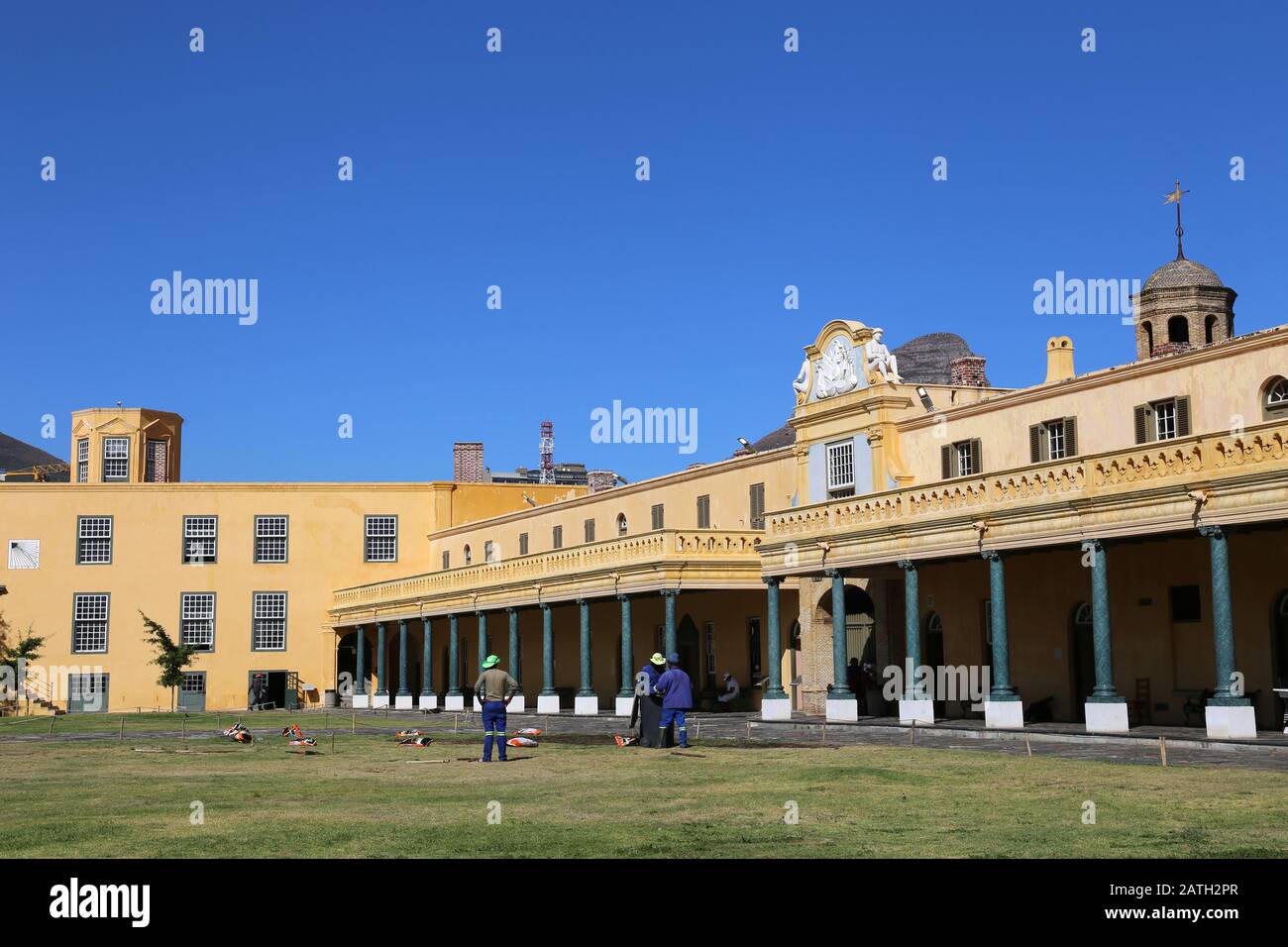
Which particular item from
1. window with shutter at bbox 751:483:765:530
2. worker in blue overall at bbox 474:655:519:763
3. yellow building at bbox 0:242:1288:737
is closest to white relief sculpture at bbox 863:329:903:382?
yellow building at bbox 0:242:1288:737

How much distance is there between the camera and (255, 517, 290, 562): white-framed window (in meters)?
61.2

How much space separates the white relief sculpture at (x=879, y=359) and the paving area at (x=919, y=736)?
7657 mm

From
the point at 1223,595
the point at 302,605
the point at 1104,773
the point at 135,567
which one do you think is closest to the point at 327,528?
the point at 302,605

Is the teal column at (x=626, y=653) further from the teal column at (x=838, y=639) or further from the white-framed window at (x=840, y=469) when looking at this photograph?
the teal column at (x=838, y=639)

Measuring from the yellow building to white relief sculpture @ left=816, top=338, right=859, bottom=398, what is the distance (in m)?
0.07

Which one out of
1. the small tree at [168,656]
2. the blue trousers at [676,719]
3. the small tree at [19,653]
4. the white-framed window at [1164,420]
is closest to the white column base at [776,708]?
the white-framed window at [1164,420]

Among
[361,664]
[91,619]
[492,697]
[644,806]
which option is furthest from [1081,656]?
[91,619]

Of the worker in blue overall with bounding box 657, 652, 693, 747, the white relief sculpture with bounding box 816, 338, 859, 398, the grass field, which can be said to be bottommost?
the grass field

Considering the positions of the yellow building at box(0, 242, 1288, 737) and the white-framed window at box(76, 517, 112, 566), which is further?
the white-framed window at box(76, 517, 112, 566)

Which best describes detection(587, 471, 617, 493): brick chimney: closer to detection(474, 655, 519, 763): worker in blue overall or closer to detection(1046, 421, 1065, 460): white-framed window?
detection(1046, 421, 1065, 460): white-framed window

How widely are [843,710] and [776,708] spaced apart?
7.37 ft

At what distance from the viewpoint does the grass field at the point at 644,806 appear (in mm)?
10234

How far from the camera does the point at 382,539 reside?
6288 centimetres
